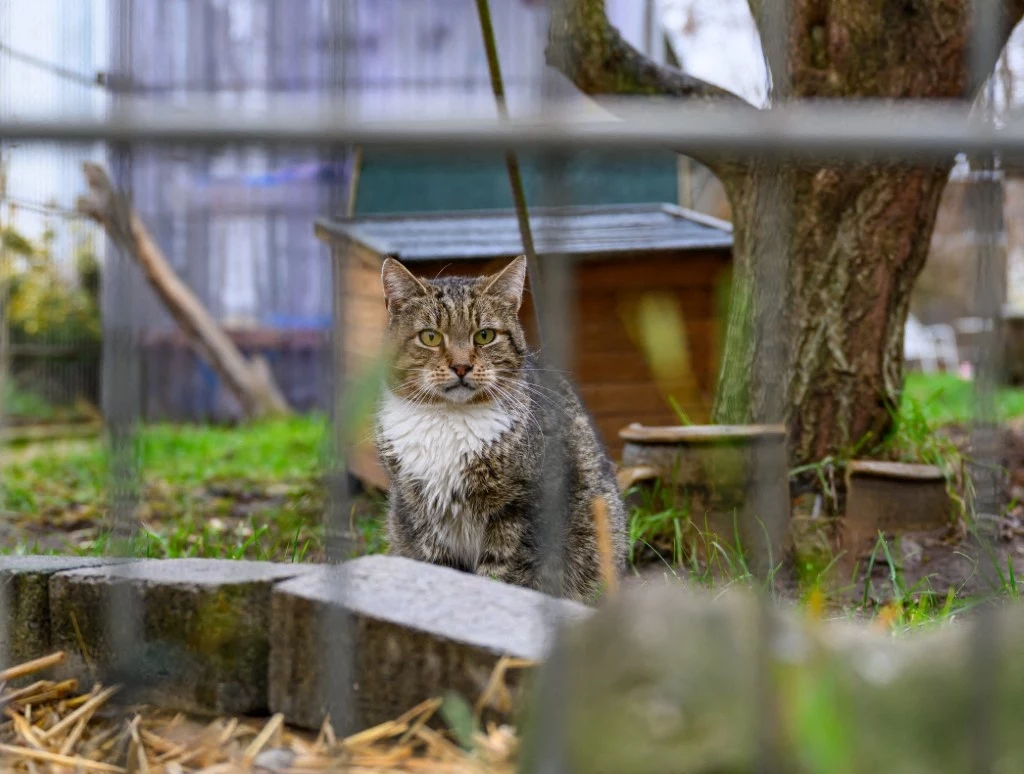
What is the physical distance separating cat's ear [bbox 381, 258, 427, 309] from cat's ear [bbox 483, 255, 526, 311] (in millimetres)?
190

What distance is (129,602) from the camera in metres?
1.87

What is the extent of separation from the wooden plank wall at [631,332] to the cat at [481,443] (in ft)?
5.32

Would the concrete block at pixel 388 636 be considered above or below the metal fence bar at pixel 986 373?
below

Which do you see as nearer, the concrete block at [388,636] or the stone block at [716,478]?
the concrete block at [388,636]

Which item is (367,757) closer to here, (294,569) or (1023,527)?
(294,569)

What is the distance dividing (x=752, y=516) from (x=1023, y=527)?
119cm

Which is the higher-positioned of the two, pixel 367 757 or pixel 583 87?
pixel 583 87

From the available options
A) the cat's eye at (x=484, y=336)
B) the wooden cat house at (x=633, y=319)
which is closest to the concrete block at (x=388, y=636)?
the cat's eye at (x=484, y=336)

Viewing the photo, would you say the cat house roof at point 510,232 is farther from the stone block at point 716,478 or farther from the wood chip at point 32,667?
the wood chip at point 32,667

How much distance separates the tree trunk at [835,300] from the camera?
3.64 metres

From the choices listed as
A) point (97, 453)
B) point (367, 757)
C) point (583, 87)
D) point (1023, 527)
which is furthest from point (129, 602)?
point (97, 453)

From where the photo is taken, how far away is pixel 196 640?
200 centimetres

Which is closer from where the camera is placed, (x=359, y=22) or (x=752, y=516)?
(x=752, y=516)

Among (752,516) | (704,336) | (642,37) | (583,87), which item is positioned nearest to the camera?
(752,516)
